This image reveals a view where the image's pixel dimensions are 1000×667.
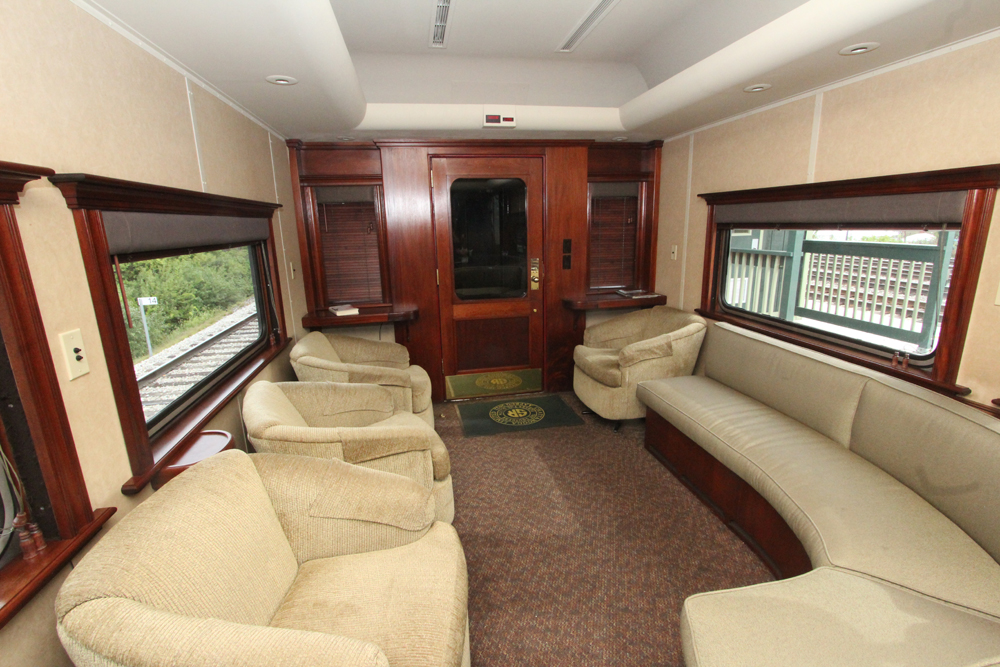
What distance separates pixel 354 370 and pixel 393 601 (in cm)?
180

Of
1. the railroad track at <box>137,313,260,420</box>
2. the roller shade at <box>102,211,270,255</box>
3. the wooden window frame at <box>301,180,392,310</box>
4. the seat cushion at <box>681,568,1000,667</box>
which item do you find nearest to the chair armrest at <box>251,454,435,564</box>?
the railroad track at <box>137,313,260,420</box>

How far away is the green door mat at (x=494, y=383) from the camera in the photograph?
4.43 m

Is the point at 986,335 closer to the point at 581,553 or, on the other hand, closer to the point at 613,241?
the point at 581,553

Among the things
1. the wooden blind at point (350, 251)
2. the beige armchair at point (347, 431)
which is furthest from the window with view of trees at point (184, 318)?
the wooden blind at point (350, 251)

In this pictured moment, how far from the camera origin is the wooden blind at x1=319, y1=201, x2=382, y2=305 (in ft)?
13.5

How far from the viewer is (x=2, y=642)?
1.10 m

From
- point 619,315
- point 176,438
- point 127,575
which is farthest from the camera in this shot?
point 619,315

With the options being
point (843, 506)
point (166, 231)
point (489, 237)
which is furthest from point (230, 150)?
point (843, 506)

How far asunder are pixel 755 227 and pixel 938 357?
1429 mm

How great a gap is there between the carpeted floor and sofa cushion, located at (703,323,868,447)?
2.50 ft

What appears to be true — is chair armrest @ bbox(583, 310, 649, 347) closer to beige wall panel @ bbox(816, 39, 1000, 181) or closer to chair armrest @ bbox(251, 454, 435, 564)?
beige wall panel @ bbox(816, 39, 1000, 181)

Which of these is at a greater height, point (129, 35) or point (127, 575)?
point (129, 35)

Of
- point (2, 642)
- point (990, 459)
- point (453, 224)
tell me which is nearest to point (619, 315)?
point (453, 224)

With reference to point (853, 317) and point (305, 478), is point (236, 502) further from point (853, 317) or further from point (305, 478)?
point (853, 317)
